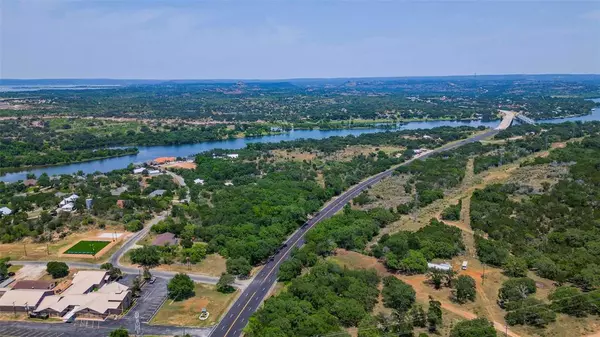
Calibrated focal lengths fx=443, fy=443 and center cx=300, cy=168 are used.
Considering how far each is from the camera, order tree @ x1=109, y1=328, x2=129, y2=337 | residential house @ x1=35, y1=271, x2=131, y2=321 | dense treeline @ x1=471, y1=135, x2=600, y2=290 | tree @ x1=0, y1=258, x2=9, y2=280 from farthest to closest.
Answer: tree @ x1=0, y1=258, x2=9, y2=280, dense treeline @ x1=471, y1=135, x2=600, y2=290, residential house @ x1=35, y1=271, x2=131, y2=321, tree @ x1=109, y1=328, x2=129, y2=337

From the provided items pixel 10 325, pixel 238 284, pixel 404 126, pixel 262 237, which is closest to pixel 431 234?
pixel 262 237

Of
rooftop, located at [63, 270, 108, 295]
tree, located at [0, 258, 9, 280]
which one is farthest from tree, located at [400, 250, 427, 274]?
tree, located at [0, 258, 9, 280]

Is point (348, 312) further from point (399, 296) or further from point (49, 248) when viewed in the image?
point (49, 248)

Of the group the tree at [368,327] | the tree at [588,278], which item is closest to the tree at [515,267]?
the tree at [588,278]

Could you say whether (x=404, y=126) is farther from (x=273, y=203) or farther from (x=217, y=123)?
(x=273, y=203)

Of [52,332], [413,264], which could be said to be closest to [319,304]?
[413,264]

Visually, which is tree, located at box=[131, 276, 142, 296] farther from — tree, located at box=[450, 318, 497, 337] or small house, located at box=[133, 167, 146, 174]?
small house, located at box=[133, 167, 146, 174]
